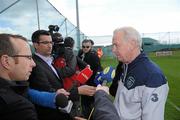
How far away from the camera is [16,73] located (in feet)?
11.0

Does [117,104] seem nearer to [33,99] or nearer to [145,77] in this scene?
[145,77]

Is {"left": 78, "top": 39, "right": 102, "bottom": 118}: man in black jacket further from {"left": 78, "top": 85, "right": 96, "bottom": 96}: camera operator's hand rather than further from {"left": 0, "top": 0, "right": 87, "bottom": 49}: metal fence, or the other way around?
{"left": 78, "top": 85, "right": 96, "bottom": 96}: camera operator's hand

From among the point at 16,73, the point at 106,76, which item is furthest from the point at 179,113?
the point at 16,73

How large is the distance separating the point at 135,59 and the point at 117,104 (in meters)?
0.53

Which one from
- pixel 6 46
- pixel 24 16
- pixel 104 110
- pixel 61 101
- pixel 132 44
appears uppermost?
pixel 24 16

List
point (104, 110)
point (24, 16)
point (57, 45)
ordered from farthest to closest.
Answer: point (24, 16)
point (57, 45)
point (104, 110)

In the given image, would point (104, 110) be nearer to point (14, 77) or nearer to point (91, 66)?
point (14, 77)

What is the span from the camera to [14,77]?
3.34m

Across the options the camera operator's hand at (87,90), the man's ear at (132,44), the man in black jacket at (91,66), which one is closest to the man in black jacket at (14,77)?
the man's ear at (132,44)

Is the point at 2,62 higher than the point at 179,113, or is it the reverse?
the point at 2,62

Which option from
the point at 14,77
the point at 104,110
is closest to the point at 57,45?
the point at 14,77

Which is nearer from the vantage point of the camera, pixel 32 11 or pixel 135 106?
pixel 135 106

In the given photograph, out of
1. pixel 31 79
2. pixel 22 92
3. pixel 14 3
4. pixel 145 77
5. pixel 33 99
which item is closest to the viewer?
pixel 22 92

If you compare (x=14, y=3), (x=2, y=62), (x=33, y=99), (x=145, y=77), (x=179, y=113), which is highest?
(x=14, y=3)
